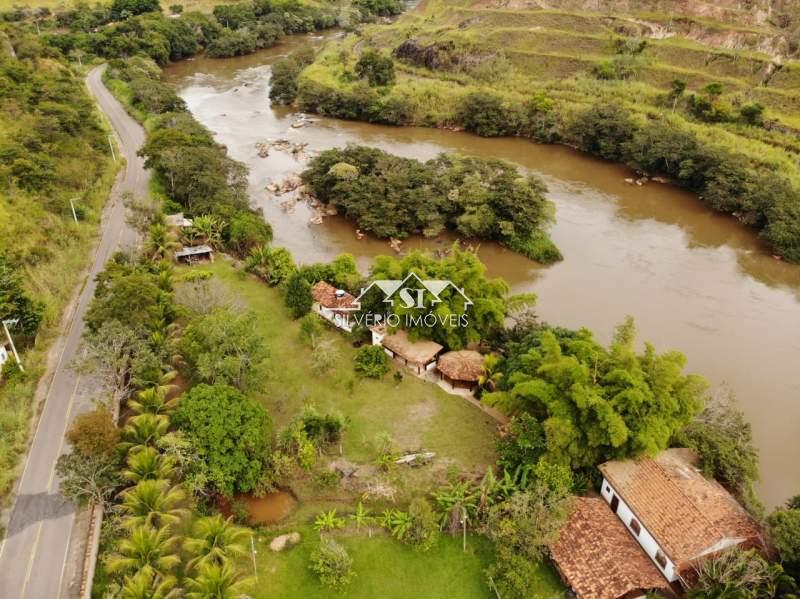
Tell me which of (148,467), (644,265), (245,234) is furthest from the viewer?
(644,265)

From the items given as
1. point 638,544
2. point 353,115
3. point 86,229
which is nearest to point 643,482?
point 638,544

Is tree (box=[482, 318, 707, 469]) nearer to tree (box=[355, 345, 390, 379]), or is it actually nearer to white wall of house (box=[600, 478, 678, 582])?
white wall of house (box=[600, 478, 678, 582])

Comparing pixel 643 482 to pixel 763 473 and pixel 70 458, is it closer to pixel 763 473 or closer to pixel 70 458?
pixel 763 473

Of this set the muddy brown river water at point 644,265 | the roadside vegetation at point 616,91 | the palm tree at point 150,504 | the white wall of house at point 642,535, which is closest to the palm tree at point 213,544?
the palm tree at point 150,504

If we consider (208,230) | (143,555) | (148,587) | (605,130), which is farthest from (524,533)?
(605,130)

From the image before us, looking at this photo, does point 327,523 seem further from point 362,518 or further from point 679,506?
point 679,506
